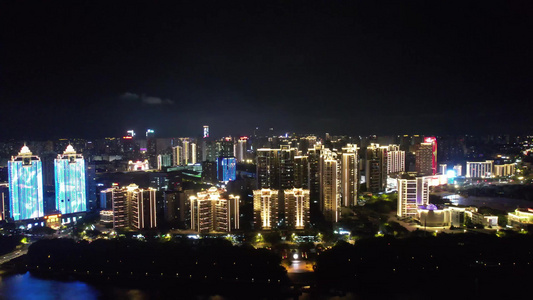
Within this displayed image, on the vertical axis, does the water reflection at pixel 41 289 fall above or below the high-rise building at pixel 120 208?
below

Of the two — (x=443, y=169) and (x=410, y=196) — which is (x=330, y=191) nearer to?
(x=410, y=196)

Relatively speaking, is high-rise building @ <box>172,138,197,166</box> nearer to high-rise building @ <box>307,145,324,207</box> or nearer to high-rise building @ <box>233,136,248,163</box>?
high-rise building @ <box>233,136,248,163</box>

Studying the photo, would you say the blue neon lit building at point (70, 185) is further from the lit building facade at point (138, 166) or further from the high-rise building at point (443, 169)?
the high-rise building at point (443, 169)

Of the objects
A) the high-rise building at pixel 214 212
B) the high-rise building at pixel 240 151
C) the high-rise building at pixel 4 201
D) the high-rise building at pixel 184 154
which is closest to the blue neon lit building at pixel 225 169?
the high-rise building at pixel 240 151

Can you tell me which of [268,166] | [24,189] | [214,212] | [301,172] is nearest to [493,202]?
[301,172]

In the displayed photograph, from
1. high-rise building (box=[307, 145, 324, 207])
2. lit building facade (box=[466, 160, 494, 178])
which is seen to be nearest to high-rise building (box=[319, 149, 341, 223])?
high-rise building (box=[307, 145, 324, 207])

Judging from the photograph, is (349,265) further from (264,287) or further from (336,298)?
(264,287)
